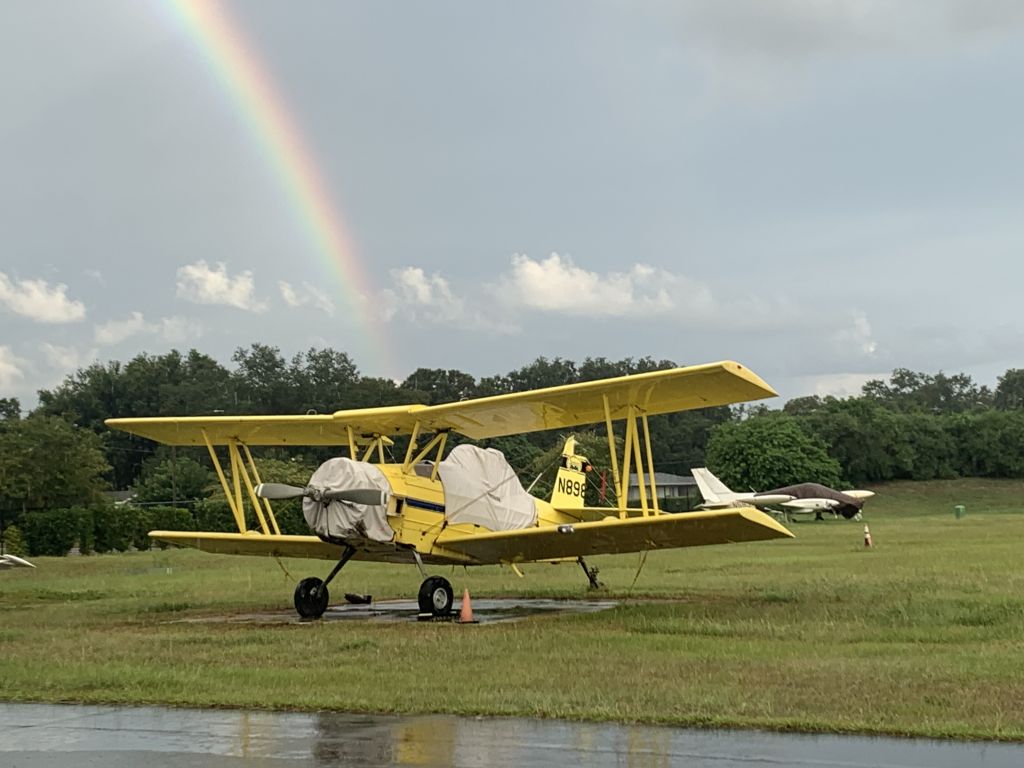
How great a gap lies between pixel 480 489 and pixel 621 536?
291 cm

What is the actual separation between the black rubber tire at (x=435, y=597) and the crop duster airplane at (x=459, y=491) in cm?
2

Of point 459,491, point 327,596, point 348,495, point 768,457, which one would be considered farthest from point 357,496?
point 768,457


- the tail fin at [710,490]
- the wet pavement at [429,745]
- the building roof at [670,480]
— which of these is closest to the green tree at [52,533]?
the wet pavement at [429,745]

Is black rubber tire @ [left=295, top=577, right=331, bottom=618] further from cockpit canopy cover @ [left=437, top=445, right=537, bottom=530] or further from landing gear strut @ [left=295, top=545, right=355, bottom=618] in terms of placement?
cockpit canopy cover @ [left=437, top=445, right=537, bottom=530]

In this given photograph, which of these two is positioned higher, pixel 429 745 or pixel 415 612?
pixel 415 612

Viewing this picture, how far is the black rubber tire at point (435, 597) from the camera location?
607 inches

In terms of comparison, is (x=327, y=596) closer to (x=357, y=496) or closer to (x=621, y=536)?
(x=357, y=496)

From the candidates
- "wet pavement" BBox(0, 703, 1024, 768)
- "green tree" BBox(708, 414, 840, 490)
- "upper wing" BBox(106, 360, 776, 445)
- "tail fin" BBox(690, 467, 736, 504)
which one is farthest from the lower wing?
"green tree" BBox(708, 414, 840, 490)

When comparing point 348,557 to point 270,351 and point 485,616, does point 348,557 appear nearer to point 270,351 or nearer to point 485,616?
point 485,616

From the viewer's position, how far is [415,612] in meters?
17.2

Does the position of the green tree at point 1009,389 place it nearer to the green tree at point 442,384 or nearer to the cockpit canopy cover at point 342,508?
the green tree at point 442,384

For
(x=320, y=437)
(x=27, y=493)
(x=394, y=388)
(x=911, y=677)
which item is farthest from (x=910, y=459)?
(x=911, y=677)

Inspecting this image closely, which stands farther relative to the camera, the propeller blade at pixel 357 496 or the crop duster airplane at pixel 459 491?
the propeller blade at pixel 357 496

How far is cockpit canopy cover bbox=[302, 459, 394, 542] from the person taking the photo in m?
15.4
